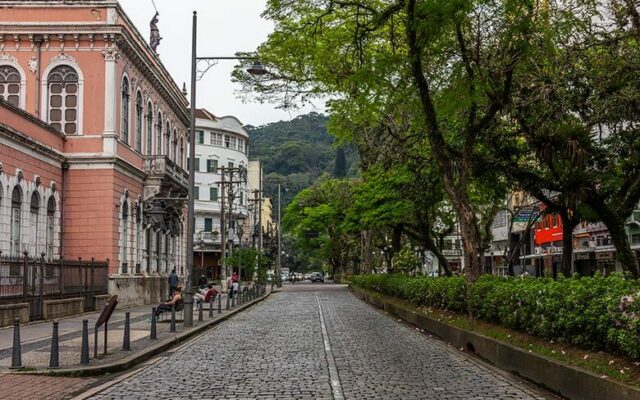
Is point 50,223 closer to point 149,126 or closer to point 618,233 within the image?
point 149,126

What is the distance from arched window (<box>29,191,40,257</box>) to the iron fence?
2298mm

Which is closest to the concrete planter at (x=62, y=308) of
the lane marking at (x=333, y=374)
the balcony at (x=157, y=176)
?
the lane marking at (x=333, y=374)

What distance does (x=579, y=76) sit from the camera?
1828cm

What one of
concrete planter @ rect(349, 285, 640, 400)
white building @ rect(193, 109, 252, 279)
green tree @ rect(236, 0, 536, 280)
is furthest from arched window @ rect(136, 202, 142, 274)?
white building @ rect(193, 109, 252, 279)

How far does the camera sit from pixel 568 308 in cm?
1075

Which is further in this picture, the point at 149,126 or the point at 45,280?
the point at 149,126

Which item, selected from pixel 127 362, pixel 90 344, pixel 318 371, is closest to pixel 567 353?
pixel 318 371

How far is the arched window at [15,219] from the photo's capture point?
90.2 feet

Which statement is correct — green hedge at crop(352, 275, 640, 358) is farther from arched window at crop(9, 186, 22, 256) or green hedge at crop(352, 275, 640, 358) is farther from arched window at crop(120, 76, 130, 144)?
arched window at crop(120, 76, 130, 144)

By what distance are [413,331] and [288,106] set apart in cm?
1025

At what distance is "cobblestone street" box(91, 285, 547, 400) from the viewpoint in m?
10.3

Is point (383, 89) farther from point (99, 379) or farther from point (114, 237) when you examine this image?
point (114, 237)

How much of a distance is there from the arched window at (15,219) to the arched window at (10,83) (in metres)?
6.67

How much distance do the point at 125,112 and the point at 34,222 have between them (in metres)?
7.73
